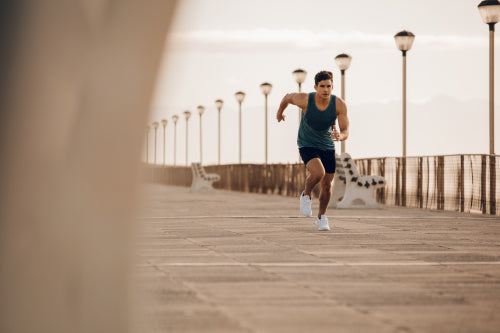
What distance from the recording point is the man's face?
41.3ft

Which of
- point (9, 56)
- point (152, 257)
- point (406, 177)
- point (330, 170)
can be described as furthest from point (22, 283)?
point (406, 177)

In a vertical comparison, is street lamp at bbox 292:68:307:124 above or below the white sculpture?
above

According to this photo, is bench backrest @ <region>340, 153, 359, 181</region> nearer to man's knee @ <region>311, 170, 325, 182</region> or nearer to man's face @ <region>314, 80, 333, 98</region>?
man's knee @ <region>311, 170, 325, 182</region>

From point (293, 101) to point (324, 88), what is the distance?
541 millimetres

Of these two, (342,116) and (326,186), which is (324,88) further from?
(326,186)

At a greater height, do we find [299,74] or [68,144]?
[299,74]

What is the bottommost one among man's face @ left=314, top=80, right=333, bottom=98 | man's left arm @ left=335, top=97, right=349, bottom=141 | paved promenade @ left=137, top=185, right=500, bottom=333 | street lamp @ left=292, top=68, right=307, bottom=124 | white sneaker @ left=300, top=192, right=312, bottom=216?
paved promenade @ left=137, top=185, right=500, bottom=333

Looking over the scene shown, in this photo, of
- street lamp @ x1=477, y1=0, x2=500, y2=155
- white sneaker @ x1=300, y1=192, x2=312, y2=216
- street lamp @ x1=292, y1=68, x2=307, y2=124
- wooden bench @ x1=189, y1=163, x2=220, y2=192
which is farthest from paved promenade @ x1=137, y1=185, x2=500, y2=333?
street lamp @ x1=292, y1=68, x2=307, y2=124

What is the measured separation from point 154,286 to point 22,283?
3.48 metres

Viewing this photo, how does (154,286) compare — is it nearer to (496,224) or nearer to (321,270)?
(321,270)

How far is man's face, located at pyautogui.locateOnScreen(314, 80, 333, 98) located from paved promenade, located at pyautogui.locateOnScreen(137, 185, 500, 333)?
1788 mm

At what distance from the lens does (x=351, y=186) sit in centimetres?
2156

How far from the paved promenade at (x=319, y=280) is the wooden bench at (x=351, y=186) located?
8506 millimetres

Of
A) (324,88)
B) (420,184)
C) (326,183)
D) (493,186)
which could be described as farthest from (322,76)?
(420,184)
